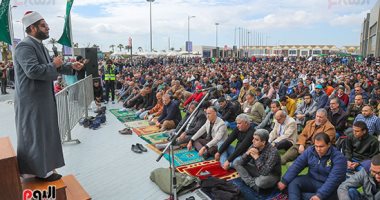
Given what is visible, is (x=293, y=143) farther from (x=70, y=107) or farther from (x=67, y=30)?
(x=67, y=30)

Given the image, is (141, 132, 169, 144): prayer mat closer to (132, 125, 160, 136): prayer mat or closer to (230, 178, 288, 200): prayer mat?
(132, 125, 160, 136): prayer mat

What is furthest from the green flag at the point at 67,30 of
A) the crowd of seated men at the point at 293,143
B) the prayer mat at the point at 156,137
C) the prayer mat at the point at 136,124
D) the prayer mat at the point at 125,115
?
the prayer mat at the point at 156,137

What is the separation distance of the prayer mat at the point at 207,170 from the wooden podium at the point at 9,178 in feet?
8.62

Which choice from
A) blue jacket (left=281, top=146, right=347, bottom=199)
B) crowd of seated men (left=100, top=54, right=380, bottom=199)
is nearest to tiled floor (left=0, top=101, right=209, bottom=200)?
crowd of seated men (left=100, top=54, right=380, bottom=199)

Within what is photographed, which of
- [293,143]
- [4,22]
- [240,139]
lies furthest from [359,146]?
[4,22]

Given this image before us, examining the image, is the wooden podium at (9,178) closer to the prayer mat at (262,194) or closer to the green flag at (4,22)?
the prayer mat at (262,194)

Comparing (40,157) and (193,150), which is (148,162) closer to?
(193,150)

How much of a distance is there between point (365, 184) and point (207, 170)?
237 cm

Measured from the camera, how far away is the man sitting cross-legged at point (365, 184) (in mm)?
2993

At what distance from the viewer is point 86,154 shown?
218 inches

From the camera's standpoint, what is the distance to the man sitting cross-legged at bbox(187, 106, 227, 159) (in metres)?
5.37

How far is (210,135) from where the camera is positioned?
5762 millimetres

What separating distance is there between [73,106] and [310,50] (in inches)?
3157

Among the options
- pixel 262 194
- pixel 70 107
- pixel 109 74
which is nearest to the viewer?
pixel 262 194
